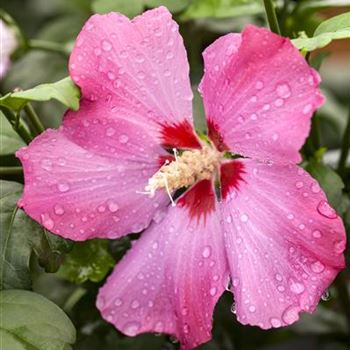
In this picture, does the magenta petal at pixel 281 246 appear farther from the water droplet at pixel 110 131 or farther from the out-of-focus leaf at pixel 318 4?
the out-of-focus leaf at pixel 318 4

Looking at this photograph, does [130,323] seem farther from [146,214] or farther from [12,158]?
[12,158]

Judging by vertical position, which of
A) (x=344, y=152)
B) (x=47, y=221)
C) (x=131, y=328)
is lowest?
(x=344, y=152)

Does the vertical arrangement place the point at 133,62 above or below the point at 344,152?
above

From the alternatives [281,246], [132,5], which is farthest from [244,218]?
[132,5]

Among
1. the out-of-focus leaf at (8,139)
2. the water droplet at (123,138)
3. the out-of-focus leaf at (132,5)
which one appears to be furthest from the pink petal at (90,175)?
the out-of-focus leaf at (132,5)

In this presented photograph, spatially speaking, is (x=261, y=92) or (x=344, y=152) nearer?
(x=261, y=92)

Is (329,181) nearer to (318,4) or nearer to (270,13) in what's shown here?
(270,13)

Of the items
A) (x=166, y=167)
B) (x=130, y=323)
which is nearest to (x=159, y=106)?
(x=166, y=167)
